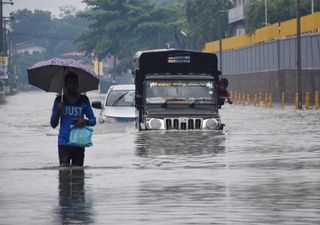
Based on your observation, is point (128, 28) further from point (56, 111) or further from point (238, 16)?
point (56, 111)

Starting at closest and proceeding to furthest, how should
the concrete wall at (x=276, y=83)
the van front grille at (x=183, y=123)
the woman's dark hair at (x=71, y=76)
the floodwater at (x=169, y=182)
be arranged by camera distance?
the floodwater at (x=169, y=182) → the woman's dark hair at (x=71, y=76) → the van front grille at (x=183, y=123) → the concrete wall at (x=276, y=83)

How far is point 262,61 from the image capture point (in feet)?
316

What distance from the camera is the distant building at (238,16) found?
127537 millimetres

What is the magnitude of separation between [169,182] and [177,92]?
15.4 meters

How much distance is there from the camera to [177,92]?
33438 millimetres

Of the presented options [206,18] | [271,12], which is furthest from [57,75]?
[206,18]

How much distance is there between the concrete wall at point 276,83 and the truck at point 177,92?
39.7m

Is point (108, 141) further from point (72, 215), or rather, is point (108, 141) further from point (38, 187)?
point (72, 215)

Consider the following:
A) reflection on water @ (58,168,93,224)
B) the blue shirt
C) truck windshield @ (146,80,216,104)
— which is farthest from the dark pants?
truck windshield @ (146,80,216,104)

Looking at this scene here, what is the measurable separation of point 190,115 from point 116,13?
136 m

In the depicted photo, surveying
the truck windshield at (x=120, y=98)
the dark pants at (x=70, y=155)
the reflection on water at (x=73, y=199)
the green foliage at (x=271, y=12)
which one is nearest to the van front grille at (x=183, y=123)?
the truck windshield at (x=120, y=98)

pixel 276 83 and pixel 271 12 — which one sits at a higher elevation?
pixel 271 12

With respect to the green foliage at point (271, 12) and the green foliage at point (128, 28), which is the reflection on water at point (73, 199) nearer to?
the green foliage at point (271, 12)

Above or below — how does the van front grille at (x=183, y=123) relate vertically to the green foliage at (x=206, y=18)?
below
